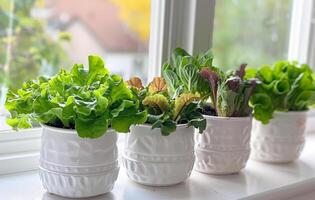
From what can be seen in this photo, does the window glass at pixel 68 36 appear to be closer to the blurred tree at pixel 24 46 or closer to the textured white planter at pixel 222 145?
the blurred tree at pixel 24 46

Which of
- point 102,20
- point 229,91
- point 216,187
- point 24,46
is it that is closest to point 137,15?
point 102,20

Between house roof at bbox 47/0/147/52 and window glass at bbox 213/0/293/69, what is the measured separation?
0.85 feet

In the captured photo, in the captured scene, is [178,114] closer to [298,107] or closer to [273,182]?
[273,182]

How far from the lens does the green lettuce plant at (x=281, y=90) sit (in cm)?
113

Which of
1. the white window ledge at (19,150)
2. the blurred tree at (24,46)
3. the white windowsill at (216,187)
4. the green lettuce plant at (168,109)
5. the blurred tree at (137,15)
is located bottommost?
the white windowsill at (216,187)

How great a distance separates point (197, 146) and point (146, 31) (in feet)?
1.14

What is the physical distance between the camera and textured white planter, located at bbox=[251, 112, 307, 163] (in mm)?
1187

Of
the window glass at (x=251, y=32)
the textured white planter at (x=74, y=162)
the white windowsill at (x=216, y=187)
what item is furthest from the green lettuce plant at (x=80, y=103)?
the window glass at (x=251, y=32)

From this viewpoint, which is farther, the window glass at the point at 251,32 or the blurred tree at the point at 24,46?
the window glass at the point at 251,32

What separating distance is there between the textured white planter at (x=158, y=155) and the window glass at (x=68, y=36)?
1.07 feet

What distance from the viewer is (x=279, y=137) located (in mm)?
1189

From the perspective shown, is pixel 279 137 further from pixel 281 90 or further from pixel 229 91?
pixel 229 91

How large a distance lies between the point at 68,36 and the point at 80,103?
54 centimetres

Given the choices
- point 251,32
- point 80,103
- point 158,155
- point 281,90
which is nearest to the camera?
point 80,103
